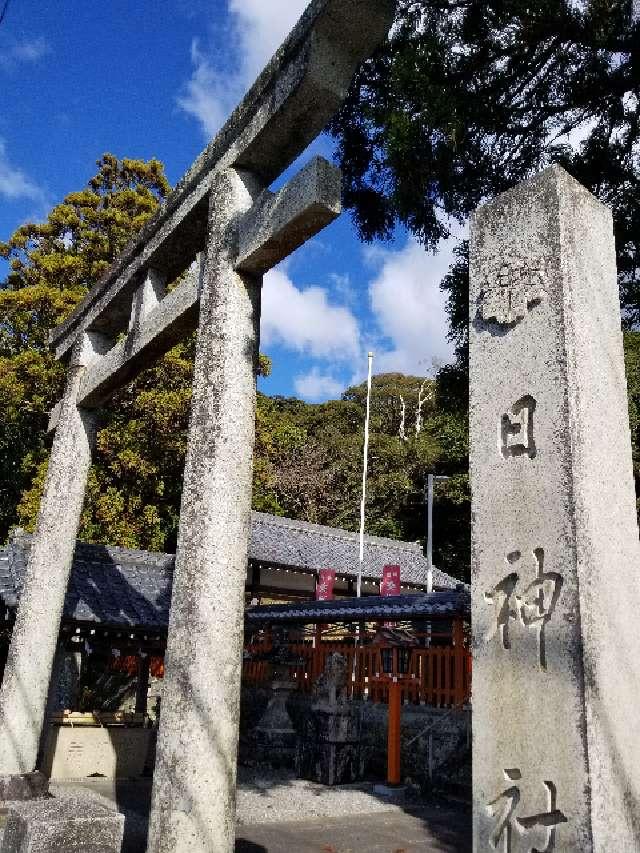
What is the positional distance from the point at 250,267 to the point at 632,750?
11.0ft

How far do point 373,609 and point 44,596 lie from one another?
5.56 meters

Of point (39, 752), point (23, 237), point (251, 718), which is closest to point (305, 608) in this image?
point (251, 718)

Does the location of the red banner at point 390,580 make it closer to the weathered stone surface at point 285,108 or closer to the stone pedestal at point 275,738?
the stone pedestal at point 275,738

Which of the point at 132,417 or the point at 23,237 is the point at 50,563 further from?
the point at 23,237

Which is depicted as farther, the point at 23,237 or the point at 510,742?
the point at 23,237

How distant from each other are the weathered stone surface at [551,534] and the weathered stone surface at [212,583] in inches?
56.9

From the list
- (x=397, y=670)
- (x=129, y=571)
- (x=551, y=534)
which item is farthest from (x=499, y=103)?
(x=129, y=571)

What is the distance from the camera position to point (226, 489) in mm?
3846

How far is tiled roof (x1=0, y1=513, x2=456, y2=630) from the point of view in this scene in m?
10.2

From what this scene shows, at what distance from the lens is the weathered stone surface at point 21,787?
236 inches

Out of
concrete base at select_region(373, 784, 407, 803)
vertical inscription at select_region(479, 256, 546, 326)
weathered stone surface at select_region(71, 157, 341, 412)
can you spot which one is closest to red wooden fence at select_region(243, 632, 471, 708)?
concrete base at select_region(373, 784, 407, 803)

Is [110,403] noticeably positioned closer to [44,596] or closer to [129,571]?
[129,571]

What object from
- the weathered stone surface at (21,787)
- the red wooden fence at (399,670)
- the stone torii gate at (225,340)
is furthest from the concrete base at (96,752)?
the stone torii gate at (225,340)

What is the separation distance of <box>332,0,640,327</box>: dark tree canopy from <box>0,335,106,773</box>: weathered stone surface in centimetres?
449
